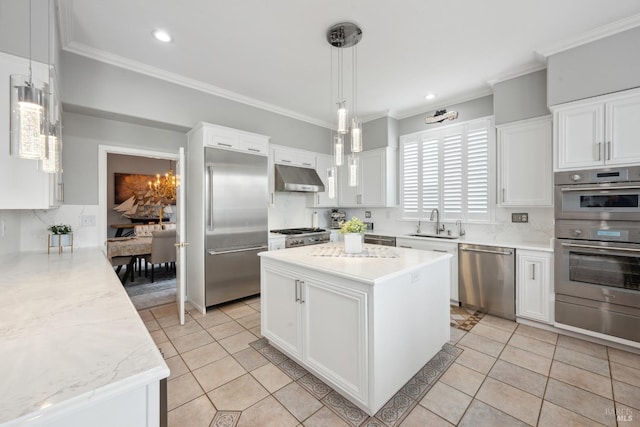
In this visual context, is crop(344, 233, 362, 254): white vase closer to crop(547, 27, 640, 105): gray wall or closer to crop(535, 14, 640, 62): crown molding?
crop(547, 27, 640, 105): gray wall

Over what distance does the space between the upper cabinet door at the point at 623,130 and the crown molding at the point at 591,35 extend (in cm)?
60

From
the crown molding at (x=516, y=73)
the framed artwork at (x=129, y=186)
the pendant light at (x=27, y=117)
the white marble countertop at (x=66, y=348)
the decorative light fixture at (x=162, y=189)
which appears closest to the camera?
the white marble countertop at (x=66, y=348)

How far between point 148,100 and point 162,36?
2.86ft

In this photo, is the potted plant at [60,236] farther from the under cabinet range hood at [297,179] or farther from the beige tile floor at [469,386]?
the under cabinet range hood at [297,179]

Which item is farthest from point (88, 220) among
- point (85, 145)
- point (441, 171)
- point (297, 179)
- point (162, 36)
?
point (441, 171)

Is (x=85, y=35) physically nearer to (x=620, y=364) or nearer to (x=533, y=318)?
(x=533, y=318)

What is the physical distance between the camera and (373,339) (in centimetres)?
166

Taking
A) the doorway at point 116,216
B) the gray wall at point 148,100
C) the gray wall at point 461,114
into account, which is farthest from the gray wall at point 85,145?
the gray wall at point 461,114

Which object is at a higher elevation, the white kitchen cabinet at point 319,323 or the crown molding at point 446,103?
the crown molding at point 446,103

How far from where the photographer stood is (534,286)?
2.97m

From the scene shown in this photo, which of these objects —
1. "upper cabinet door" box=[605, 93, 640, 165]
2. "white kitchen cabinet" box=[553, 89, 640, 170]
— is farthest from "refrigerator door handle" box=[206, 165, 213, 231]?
"upper cabinet door" box=[605, 93, 640, 165]

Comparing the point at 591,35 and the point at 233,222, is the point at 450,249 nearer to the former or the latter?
the point at 591,35

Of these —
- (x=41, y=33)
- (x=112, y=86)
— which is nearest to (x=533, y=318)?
(x=41, y=33)

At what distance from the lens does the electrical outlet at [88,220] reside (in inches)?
120
